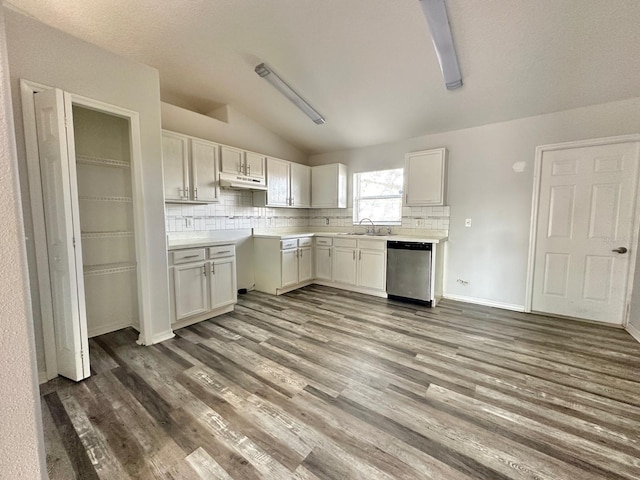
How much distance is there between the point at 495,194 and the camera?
3580mm

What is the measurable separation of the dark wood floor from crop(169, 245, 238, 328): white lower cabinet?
0.24 metres

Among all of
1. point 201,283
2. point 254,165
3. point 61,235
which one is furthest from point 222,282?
point 254,165

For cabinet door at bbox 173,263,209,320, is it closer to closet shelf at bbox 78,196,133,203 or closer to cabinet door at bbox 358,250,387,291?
closet shelf at bbox 78,196,133,203

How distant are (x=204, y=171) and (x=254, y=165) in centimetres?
83

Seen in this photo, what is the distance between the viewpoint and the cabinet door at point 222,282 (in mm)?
3188

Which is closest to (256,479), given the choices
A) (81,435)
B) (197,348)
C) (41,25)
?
(81,435)

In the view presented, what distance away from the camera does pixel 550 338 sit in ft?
9.02

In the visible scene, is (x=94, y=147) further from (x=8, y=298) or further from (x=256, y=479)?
(x=256, y=479)

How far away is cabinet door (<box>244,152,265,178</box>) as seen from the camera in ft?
12.9

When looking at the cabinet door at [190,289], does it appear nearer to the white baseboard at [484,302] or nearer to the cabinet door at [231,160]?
the cabinet door at [231,160]

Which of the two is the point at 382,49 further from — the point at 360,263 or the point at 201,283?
the point at 201,283

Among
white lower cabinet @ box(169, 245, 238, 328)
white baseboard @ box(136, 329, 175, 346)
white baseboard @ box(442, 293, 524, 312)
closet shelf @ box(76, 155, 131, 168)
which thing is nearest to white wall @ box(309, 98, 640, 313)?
white baseboard @ box(442, 293, 524, 312)

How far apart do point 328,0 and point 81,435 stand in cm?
353

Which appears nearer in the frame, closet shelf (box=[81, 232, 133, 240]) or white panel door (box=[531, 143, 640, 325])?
closet shelf (box=[81, 232, 133, 240])
